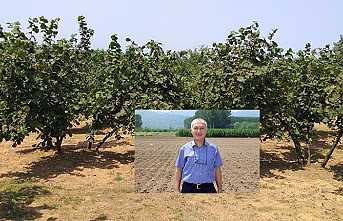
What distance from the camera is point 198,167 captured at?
6.61 m

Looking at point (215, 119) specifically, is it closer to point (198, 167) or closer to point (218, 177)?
point (198, 167)

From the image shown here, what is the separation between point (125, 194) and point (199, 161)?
503 cm

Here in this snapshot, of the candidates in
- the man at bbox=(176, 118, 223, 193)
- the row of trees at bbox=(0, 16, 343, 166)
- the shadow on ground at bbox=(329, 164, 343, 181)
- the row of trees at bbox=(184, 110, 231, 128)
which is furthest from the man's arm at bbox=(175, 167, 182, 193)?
the shadow on ground at bbox=(329, 164, 343, 181)

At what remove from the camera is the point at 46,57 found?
13.7 meters

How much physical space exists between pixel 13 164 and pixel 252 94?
25.7 ft

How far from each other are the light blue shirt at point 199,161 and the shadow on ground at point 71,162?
7179 millimetres

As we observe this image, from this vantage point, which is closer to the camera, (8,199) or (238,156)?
(238,156)

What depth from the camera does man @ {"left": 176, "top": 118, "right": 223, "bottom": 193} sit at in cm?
655

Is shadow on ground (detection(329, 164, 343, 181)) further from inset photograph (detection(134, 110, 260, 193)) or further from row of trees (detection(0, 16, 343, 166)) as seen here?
inset photograph (detection(134, 110, 260, 193))

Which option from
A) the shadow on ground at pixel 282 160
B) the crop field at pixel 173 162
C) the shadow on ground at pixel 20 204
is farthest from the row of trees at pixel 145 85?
the crop field at pixel 173 162

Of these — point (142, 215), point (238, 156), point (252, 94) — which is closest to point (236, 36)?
point (252, 94)

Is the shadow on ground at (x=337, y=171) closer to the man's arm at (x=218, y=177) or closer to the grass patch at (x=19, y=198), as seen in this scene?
the man's arm at (x=218, y=177)

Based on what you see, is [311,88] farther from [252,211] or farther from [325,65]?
[252,211]

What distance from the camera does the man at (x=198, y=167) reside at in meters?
6.55
